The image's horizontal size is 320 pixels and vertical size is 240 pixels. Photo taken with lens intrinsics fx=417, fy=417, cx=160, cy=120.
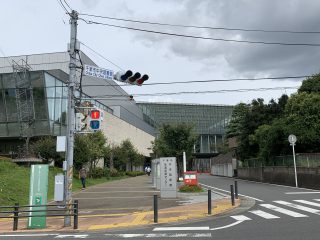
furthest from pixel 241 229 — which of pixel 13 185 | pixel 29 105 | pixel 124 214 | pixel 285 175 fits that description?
pixel 29 105

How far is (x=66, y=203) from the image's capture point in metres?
14.2

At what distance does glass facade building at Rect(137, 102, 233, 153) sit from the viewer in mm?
123975

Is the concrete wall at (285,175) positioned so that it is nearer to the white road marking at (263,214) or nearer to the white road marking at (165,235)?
the white road marking at (263,214)

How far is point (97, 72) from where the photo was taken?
50.1 feet

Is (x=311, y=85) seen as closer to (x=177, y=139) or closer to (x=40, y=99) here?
(x=177, y=139)

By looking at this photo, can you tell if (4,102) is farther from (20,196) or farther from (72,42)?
(72,42)

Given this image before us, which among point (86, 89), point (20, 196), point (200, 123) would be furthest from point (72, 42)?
point (200, 123)

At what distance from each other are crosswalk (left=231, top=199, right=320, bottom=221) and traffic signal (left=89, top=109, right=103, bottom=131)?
5800 mm

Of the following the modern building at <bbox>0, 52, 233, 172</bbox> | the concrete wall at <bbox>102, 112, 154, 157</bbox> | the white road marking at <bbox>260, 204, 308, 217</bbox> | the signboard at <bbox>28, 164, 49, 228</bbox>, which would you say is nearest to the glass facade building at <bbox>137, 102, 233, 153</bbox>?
the concrete wall at <bbox>102, 112, 154, 157</bbox>

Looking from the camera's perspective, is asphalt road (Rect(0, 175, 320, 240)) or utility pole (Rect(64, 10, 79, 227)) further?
utility pole (Rect(64, 10, 79, 227))

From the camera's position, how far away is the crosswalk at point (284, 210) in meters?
14.4

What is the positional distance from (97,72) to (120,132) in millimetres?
56028

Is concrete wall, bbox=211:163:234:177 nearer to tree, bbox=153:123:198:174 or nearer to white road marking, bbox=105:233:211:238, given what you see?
tree, bbox=153:123:198:174

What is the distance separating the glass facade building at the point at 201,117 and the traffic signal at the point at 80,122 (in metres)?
106
